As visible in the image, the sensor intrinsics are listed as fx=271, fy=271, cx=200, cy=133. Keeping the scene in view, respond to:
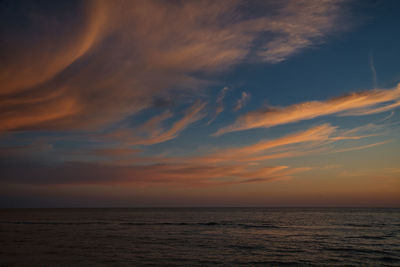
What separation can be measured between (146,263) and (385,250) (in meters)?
23.9

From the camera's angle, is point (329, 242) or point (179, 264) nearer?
point (179, 264)

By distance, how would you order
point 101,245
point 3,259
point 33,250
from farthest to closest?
1. point 101,245
2. point 33,250
3. point 3,259

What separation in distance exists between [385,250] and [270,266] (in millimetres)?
14875

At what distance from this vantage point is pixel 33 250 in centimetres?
Result: 2673

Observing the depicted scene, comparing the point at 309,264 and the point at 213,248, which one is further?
the point at 213,248

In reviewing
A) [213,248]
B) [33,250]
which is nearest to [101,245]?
[33,250]

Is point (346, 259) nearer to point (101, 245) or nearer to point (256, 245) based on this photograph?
point (256, 245)

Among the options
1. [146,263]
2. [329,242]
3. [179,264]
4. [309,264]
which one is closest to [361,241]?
[329,242]

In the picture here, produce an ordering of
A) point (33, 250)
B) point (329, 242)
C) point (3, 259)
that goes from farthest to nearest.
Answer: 1. point (329, 242)
2. point (33, 250)
3. point (3, 259)

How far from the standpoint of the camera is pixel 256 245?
100 ft

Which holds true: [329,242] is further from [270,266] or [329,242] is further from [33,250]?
[33,250]

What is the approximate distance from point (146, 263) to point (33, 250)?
43.8 ft

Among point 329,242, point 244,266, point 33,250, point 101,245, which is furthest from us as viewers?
point 329,242

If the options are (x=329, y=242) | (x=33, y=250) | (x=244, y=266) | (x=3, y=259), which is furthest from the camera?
(x=329, y=242)
